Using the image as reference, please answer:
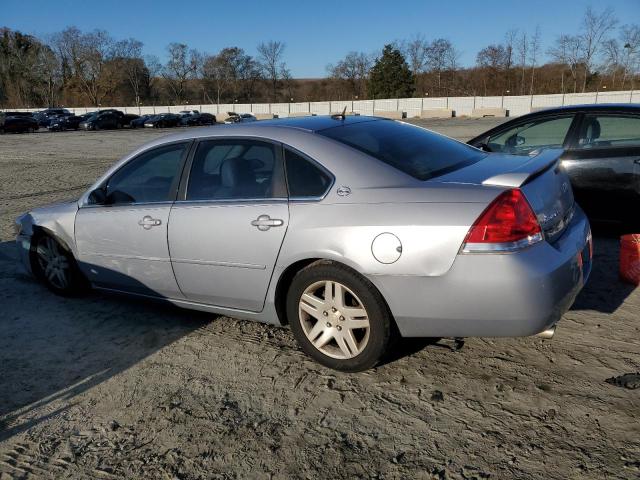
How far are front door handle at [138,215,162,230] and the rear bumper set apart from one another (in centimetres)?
174

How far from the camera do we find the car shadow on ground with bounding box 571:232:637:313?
409 cm

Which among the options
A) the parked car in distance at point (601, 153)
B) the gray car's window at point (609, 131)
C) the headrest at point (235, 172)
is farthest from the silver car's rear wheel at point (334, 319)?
the gray car's window at point (609, 131)

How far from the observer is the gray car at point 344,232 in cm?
277

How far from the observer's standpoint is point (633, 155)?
5.21m

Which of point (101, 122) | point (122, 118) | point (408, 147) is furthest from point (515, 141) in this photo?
point (122, 118)

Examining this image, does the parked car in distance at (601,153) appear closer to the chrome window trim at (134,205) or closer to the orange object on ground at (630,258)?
the orange object on ground at (630,258)

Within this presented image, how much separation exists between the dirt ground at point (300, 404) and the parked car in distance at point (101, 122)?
45926mm

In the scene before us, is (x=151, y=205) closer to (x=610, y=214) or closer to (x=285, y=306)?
(x=285, y=306)

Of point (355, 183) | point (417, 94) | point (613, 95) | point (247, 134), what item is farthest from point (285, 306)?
point (417, 94)

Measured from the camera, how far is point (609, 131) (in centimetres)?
545

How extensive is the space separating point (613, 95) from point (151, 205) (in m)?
57.7

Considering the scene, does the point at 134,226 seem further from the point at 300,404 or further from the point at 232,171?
the point at 300,404

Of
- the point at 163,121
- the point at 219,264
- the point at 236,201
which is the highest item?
the point at 163,121

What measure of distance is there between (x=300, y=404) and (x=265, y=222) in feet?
→ 3.57
